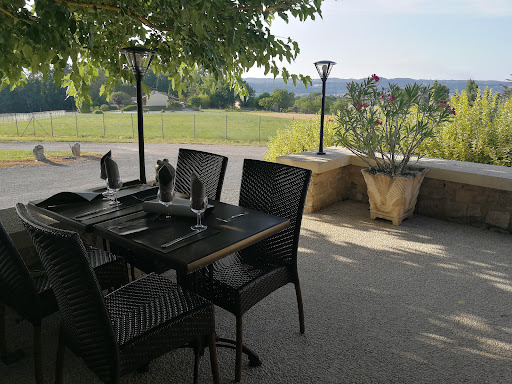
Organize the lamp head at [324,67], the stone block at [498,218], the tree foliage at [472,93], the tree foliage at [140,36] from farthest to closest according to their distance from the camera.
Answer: the tree foliage at [472,93]
the lamp head at [324,67]
the stone block at [498,218]
the tree foliage at [140,36]

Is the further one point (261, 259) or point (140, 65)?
point (140, 65)

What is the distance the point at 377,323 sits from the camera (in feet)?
7.59

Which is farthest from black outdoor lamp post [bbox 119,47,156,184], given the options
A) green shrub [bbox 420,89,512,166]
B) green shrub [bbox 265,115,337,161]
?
green shrub [bbox 420,89,512,166]

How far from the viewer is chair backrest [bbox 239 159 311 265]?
2.14 m

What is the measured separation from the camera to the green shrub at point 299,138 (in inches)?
219

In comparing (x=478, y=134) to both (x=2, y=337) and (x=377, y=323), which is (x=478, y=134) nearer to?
(x=377, y=323)

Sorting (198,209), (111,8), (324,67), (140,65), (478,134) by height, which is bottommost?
(198,209)

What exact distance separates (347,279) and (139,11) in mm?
2518

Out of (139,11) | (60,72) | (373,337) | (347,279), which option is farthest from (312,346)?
(139,11)

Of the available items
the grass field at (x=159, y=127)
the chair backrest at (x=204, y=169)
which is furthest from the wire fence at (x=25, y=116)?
the chair backrest at (x=204, y=169)

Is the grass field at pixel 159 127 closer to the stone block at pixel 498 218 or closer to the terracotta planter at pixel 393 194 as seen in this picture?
the terracotta planter at pixel 393 194

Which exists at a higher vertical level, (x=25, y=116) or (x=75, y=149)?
(x=25, y=116)

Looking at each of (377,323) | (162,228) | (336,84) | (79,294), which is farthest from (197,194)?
(336,84)

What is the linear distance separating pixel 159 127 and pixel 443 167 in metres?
7.71
